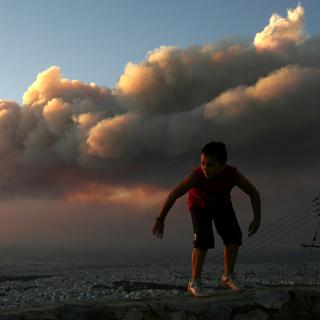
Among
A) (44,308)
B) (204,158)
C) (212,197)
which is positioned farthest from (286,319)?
(44,308)

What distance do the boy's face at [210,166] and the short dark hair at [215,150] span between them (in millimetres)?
51

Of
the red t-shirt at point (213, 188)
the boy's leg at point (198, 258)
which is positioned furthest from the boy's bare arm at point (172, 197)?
the boy's leg at point (198, 258)

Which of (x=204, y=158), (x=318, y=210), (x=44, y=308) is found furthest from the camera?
(x=318, y=210)

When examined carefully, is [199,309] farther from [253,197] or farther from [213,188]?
[253,197]

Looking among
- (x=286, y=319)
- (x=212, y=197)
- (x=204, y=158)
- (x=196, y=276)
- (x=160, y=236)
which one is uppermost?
(x=204, y=158)

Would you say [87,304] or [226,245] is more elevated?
[226,245]

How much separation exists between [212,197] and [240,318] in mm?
2005

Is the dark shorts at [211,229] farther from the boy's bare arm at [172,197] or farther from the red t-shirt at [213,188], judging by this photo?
the boy's bare arm at [172,197]

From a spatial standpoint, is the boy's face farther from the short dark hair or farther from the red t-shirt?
the red t-shirt

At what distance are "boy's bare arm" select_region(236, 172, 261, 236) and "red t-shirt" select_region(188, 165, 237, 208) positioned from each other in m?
0.15

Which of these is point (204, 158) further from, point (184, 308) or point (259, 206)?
point (184, 308)

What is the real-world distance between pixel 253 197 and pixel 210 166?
Result: 1080 millimetres

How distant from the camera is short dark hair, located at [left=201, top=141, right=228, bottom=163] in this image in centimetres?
880

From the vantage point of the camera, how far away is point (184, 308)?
8.45 meters
